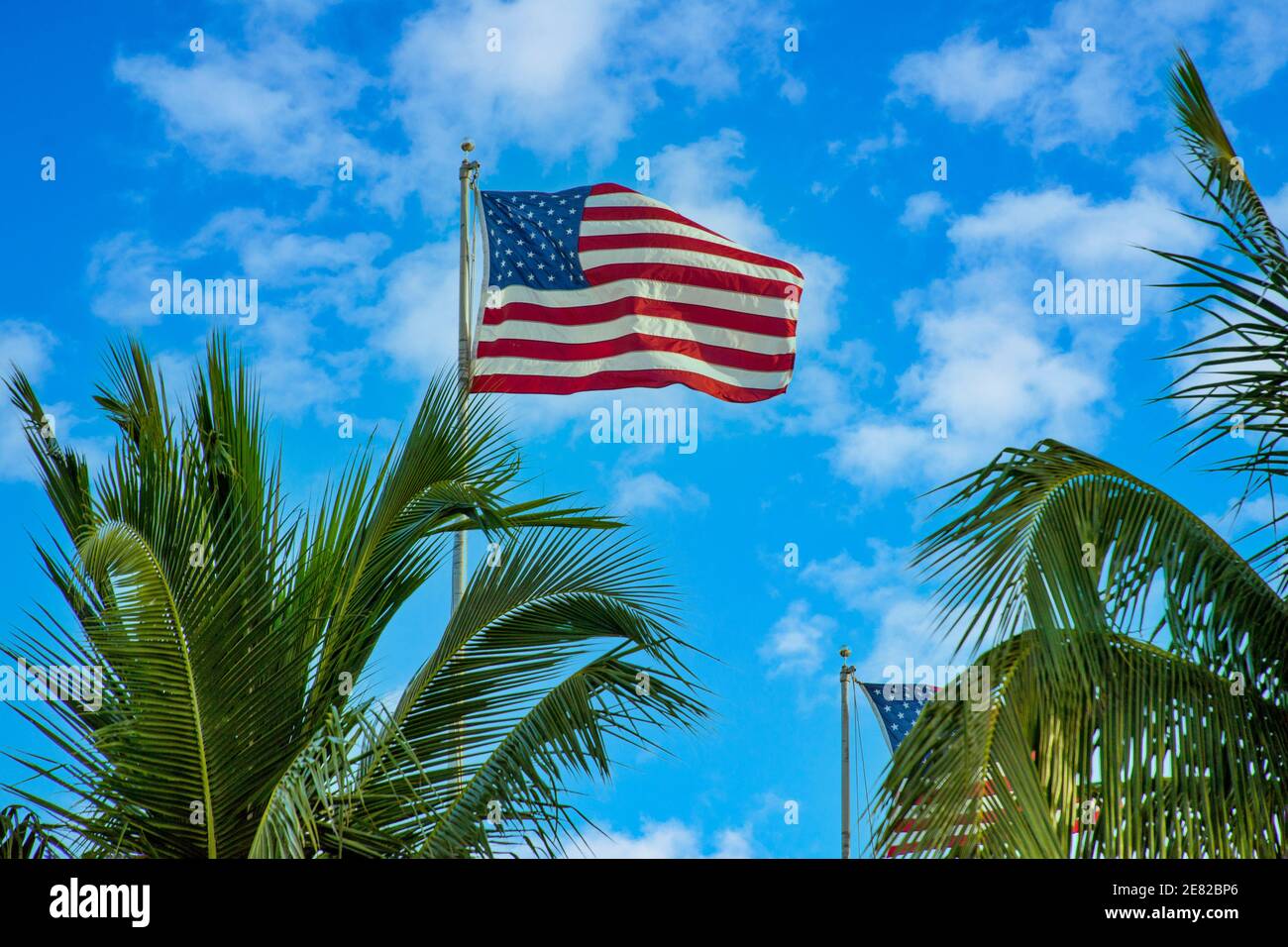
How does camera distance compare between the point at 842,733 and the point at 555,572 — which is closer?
the point at 555,572

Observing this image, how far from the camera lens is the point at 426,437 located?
9.52 metres

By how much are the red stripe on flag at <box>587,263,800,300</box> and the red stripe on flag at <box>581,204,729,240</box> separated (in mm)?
465

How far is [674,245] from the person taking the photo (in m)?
15.5

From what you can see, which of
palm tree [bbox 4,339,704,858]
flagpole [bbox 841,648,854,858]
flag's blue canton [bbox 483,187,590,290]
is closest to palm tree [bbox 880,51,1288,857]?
palm tree [bbox 4,339,704,858]

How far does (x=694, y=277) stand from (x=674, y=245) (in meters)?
0.38

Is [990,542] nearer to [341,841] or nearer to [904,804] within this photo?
[904,804]

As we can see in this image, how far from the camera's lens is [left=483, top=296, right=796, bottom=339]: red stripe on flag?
46.4 ft

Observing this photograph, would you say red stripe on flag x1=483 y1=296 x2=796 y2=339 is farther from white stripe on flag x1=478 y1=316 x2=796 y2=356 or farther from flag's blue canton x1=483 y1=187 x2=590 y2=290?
flag's blue canton x1=483 y1=187 x2=590 y2=290

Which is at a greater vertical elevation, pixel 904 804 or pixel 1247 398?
pixel 1247 398
